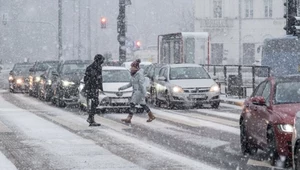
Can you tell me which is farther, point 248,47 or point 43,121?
point 248,47

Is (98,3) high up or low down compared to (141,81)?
up

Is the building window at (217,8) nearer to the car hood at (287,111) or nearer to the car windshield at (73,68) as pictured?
the car windshield at (73,68)

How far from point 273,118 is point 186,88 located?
43.6ft

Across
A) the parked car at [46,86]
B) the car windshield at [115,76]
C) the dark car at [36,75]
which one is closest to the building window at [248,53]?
the dark car at [36,75]

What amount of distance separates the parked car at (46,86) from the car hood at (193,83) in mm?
5185

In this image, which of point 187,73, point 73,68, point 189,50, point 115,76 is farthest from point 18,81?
point 115,76

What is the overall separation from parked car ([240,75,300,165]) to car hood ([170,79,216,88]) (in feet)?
37.1

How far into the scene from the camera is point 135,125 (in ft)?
58.7

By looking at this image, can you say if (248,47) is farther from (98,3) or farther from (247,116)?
(247,116)

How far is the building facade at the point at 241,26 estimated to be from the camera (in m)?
70.3

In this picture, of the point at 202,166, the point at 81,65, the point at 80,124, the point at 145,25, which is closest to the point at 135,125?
the point at 80,124

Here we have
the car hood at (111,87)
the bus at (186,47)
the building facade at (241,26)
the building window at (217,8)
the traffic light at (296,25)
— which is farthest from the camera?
the building window at (217,8)

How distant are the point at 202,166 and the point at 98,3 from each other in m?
97.6

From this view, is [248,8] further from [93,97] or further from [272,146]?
[272,146]
